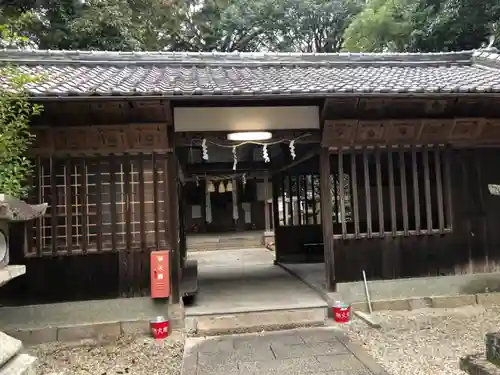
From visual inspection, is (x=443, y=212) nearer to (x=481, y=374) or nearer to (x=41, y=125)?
(x=481, y=374)

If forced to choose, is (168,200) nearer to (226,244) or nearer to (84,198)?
(84,198)

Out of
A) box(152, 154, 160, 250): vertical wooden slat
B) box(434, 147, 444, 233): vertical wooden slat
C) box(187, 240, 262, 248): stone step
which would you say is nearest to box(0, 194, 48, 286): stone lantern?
box(152, 154, 160, 250): vertical wooden slat

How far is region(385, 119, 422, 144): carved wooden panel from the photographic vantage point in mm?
7480

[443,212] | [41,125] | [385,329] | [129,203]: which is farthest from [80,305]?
[443,212]

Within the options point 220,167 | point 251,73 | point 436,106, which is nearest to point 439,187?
point 436,106

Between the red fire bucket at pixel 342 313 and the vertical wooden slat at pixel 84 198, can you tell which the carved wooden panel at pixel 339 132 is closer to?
the red fire bucket at pixel 342 313

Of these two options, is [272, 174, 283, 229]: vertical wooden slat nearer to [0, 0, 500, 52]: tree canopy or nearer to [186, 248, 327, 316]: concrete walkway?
[186, 248, 327, 316]: concrete walkway

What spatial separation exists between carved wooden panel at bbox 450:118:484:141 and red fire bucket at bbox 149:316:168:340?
20.6ft

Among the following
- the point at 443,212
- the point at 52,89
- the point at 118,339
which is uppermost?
the point at 52,89

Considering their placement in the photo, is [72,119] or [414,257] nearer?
[72,119]

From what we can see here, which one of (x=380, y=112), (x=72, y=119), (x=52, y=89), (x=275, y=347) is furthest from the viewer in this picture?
(x=380, y=112)

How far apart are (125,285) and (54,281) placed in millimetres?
1176

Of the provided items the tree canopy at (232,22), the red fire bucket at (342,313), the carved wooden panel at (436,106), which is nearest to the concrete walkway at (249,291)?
the red fire bucket at (342,313)

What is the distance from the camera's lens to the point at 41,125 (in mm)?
6668
